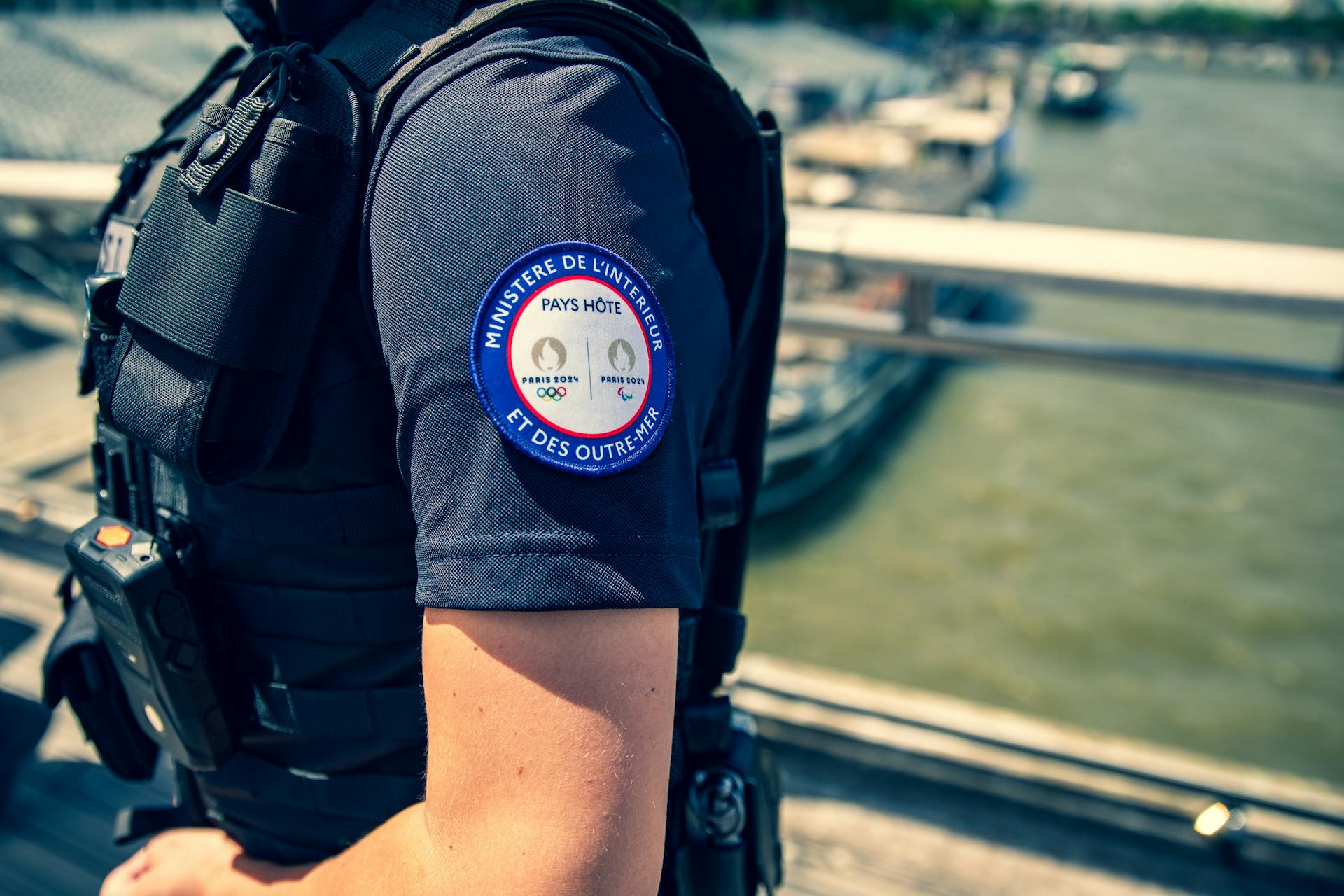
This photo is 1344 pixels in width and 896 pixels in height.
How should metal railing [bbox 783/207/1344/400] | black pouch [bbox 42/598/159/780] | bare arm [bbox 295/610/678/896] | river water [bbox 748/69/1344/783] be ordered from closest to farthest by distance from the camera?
1. bare arm [bbox 295/610/678/896]
2. black pouch [bbox 42/598/159/780]
3. metal railing [bbox 783/207/1344/400]
4. river water [bbox 748/69/1344/783]

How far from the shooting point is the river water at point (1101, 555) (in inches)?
424

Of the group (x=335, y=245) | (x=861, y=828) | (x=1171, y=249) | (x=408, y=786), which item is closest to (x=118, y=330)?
(x=335, y=245)

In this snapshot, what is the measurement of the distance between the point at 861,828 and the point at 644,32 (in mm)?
1649

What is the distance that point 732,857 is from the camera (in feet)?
3.11

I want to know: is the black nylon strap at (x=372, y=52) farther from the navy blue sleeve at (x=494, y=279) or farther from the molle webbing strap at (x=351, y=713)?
the molle webbing strap at (x=351, y=713)

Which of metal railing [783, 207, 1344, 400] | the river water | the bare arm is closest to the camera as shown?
the bare arm

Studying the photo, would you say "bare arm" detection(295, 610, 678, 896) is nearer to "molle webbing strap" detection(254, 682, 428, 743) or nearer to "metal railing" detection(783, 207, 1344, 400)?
"molle webbing strap" detection(254, 682, 428, 743)

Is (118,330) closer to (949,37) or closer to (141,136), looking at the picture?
(141,136)

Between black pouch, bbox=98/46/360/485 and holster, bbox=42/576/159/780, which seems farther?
holster, bbox=42/576/159/780

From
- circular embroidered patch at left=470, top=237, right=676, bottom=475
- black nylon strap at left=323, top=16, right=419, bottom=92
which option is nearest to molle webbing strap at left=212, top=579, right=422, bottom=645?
circular embroidered patch at left=470, top=237, right=676, bottom=475

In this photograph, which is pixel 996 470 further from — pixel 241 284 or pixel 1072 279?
pixel 241 284

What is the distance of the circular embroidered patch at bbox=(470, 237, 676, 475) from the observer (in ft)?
2.00

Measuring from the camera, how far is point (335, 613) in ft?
2.71

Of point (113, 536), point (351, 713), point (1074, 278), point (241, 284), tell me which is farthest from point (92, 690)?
point (1074, 278)
